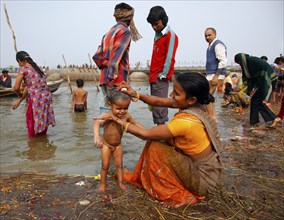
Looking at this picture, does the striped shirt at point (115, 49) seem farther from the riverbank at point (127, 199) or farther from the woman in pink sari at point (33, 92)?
the woman in pink sari at point (33, 92)

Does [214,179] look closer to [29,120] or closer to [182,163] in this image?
[182,163]

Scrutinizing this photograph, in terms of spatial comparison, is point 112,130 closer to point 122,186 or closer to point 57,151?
point 122,186

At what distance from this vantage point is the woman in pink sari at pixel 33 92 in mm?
4816

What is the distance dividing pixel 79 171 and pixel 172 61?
2.18m

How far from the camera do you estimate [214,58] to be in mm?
5488

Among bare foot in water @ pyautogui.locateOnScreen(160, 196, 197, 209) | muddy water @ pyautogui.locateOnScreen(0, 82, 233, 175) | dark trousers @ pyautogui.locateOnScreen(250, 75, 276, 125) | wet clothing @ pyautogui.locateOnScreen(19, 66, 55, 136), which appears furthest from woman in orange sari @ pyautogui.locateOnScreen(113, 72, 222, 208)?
dark trousers @ pyautogui.locateOnScreen(250, 75, 276, 125)

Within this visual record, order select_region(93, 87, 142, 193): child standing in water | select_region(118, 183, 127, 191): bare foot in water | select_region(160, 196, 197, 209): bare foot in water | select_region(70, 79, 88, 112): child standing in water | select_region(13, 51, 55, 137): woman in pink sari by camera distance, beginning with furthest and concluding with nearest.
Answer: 1. select_region(70, 79, 88, 112): child standing in water
2. select_region(13, 51, 55, 137): woman in pink sari
3. select_region(118, 183, 127, 191): bare foot in water
4. select_region(93, 87, 142, 193): child standing in water
5. select_region(160, 196, 197, 209): bare foot in water

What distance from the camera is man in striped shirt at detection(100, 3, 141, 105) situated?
352 centimetres

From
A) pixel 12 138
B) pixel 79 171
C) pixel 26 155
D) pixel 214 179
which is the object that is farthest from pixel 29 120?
pixel 214 179

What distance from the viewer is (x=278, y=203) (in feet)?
7.99

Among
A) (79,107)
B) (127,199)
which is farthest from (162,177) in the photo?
(79,107)

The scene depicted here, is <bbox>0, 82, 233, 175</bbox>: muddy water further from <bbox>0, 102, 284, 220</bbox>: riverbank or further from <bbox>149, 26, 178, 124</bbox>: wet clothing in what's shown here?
<bbox>149, 26, 178, 124</bbox>: wet clothing

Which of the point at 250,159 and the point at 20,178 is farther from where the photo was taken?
the point at 250,159

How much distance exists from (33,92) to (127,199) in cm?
342
